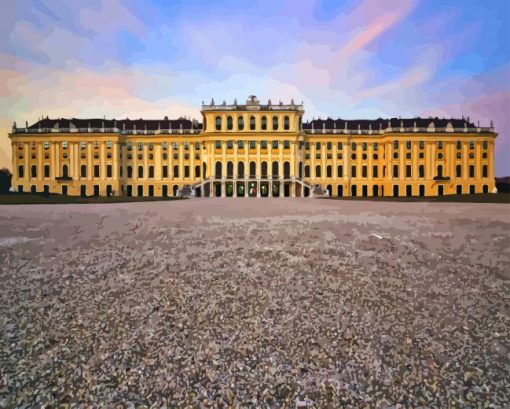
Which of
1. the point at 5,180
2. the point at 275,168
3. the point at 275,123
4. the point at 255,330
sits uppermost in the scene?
the point at 275,123

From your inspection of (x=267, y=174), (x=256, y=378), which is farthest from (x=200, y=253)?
(x=267, y=174)

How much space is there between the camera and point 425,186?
71750 millimetres

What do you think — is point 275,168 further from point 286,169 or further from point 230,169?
point 230,169

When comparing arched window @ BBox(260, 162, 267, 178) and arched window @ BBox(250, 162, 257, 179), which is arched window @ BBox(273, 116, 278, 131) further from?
arched window @ BBox(250, 162, 257, 179)

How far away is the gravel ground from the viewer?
3.40 metres

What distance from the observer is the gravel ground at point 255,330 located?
3400 millimetres

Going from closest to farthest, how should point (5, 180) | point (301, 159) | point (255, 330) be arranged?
1. point (255, 330)
2. point (301, 159)
3. point (5, 180)

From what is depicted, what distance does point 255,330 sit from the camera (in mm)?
4426

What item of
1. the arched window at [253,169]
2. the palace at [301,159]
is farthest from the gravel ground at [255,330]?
the palace at [301,159]

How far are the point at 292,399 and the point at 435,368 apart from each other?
146cm

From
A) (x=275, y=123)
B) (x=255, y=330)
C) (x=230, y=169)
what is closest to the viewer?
(x=255, y=330)

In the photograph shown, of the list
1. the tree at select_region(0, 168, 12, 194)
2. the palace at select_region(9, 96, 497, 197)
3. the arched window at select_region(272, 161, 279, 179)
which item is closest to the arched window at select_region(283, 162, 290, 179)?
the arched window at select_region(272, 161, 279, 179)

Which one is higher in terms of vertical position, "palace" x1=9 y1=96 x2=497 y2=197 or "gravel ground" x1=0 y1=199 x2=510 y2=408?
"palace" x1=9 y1=96 x2=497 y2=197

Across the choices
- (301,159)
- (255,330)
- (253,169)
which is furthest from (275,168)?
(255,330)
